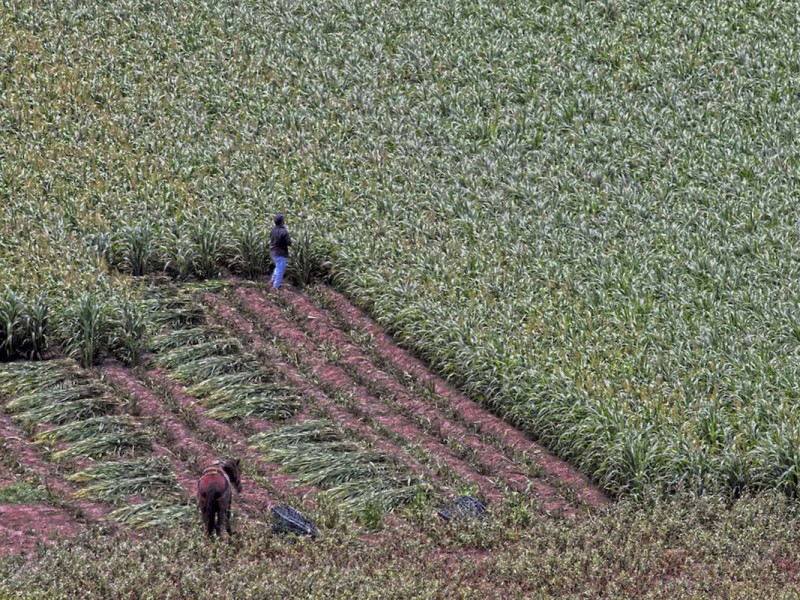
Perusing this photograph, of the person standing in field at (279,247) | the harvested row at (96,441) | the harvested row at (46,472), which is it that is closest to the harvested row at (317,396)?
the person standing in field at (279,247)

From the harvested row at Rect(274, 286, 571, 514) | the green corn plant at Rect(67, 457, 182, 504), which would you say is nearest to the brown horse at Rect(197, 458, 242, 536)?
the green corn plant at Rect(67, 457, 182, 504)

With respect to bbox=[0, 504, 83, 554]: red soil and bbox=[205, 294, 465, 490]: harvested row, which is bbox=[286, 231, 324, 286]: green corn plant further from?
bbox=[0, 504, 83, 554]: red soil

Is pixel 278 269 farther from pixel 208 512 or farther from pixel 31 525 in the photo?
pixel 208 512

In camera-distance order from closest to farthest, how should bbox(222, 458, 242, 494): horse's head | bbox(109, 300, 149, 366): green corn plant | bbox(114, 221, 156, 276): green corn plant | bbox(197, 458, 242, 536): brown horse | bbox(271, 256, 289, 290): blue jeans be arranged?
bbox(197, 458, 242, 536): brown horse < bbox(222, 458, 242, 494): horse's head < bbox(109, 300, 149, 366): green corn plant < bbox(271, 256, 289, 290): blue jeans < bbox(114, 221, 156, 276): green corn plant

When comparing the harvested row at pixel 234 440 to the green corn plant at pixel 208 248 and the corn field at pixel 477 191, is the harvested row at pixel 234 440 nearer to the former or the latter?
the corn field at pixel 477 191

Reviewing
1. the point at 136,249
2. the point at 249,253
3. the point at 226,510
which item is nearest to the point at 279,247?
the point at 249,253

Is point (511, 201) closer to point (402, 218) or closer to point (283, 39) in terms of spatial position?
point (402, 218)

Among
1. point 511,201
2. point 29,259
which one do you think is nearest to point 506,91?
point 511,201
